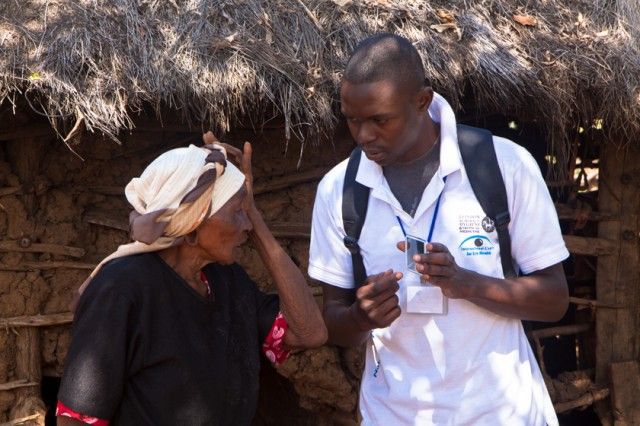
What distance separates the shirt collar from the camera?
9.86 feet

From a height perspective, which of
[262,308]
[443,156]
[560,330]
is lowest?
[560,330]

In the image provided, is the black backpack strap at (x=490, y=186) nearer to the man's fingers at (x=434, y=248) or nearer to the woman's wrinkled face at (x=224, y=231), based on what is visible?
the man's fingers at (x=434, y=248)

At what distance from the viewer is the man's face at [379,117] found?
9.79 ft

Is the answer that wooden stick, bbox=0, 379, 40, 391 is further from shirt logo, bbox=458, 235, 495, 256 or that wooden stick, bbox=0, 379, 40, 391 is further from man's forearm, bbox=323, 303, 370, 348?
shirt logo, bbox=458, 235, 495, 256

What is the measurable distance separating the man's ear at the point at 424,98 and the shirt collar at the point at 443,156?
A: 66 mm

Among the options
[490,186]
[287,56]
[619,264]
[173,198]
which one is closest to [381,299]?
[490,186]

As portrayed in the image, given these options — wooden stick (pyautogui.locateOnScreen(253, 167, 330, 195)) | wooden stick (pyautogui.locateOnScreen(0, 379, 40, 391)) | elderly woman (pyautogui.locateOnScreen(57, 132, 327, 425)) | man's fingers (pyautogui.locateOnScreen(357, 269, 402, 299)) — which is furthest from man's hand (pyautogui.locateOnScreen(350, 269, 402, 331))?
wooden stick (pyautogui.locateOnScreen(0, 379, 40, 391))

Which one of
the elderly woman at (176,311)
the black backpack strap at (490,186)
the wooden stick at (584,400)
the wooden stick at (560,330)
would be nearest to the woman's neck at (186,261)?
the elderly woman at (176,311)

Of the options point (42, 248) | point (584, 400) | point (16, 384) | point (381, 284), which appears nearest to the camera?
point (381, 284)

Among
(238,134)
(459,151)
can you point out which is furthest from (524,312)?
(238,134)

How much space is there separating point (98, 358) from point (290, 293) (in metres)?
0.68

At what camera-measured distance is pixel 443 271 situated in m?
2.79

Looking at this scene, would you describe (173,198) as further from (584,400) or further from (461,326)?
(584,400)

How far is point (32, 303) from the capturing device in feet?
16.1
